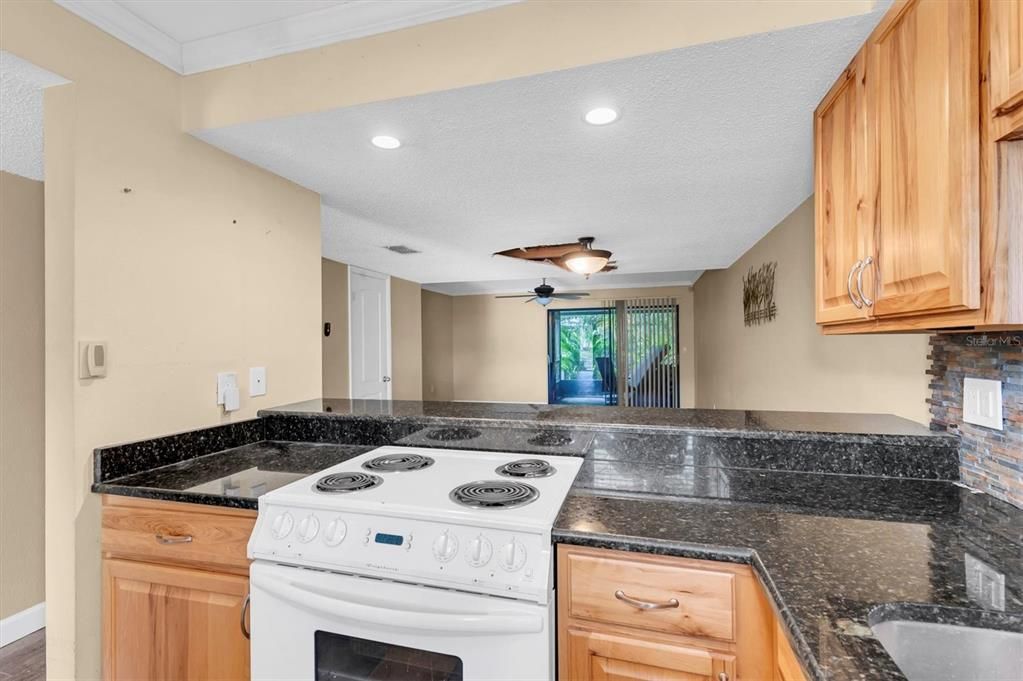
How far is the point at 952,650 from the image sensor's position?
0.81 meters

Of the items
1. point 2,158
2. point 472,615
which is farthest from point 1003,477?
point 2,158

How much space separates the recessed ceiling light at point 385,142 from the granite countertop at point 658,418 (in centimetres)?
106

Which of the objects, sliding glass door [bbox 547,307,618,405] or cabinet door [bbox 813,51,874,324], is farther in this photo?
sliding glass door [bbox 547,307,618,405]

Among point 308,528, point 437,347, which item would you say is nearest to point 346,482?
point 308,528

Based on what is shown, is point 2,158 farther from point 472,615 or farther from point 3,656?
point 472,615

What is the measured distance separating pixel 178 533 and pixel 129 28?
1.60 metres

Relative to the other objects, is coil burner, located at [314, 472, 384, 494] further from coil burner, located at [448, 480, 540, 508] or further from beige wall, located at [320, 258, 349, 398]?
beige wall, located at [320, 258, 349, 398]

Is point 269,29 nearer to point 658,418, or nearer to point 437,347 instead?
point 658,418

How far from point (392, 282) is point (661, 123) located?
4.57 metres

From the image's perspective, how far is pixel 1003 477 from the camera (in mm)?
1248

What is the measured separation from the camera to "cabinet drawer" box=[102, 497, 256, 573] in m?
1.39

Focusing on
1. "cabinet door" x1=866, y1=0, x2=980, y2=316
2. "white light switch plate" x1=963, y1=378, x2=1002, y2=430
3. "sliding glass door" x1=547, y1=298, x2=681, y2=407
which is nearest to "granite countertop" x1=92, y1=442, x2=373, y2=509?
"cabinet door" x1=866, y1=0, x2=980, y2=316

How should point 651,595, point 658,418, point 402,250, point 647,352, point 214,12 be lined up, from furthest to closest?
point 647,352 → point 402,250 → point 658,418 → point 214,12 → point 651,595

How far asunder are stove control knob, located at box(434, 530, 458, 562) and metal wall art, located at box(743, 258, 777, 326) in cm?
284
